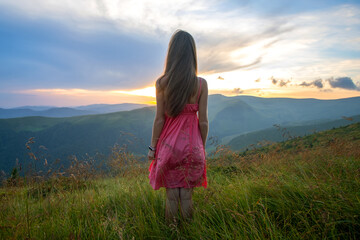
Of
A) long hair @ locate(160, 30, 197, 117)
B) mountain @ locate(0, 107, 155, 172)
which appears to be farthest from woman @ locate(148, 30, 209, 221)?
mountain @ locate(0, 107, 155, 172)

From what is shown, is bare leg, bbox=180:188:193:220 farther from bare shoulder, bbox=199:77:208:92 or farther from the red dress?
bare shoulder, bbox=199:77:208:92

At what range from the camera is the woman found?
98.7 inches

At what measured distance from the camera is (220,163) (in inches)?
224

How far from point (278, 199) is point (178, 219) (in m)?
1.28

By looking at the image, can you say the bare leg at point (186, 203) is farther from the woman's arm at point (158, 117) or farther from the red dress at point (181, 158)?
the woman's arm at point (158, 117)

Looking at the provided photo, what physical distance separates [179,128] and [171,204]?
39.0 inches

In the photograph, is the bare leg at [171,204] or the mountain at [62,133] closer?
the bare leg at [171,204]

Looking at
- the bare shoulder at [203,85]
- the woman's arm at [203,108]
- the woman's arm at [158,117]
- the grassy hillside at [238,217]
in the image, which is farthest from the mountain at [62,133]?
the bare shoulder at [203,85]

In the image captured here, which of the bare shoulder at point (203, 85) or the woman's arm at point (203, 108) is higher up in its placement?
the bare shoulder at point (203, 85)

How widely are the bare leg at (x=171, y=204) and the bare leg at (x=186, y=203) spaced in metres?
0.06

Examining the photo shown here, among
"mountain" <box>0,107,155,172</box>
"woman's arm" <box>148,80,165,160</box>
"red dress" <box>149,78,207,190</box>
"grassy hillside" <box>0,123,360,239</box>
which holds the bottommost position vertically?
"mountain" <box>0,107,155,172</box>

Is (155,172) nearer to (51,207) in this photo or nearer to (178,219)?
(178,219)

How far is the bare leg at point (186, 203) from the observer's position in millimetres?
2412

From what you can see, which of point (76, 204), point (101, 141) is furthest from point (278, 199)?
point (101, 141)
